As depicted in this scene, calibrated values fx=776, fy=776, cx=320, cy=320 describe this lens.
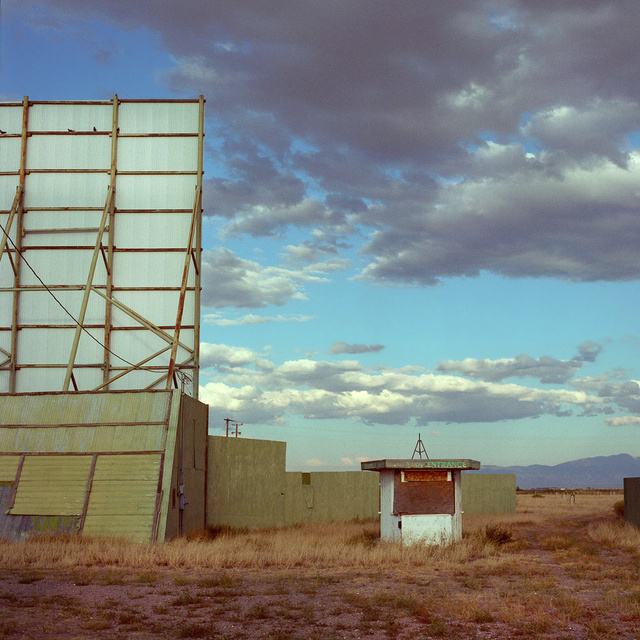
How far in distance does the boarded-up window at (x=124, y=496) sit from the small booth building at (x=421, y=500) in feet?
21.7

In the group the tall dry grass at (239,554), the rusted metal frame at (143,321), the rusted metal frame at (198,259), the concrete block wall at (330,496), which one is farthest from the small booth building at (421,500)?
the concrete block wall at (330,496)

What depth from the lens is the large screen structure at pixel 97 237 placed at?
31297 mm

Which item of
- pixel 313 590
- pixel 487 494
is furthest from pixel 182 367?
pixel 487 494

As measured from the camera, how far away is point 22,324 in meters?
31.6

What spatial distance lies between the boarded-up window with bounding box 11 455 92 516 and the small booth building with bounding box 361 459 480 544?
865cm

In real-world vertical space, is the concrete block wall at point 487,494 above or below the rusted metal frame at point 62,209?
below

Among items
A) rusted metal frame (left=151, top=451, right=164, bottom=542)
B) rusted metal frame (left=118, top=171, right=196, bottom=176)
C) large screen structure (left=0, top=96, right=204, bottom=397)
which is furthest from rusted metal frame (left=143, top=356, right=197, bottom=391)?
rusted metal frame (left=151, top=451, right=164, bottom=542)

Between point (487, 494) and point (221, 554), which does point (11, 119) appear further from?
point (487, 494)

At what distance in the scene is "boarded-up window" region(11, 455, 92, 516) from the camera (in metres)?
22.0

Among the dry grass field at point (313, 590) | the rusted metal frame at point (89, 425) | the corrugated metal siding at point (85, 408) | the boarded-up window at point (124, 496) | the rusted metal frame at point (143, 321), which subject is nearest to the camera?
the dry grass field at point (313, 590)

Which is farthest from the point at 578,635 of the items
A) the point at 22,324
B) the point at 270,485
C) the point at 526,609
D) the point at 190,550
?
the point at 22,324

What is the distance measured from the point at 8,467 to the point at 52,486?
1.76 meters

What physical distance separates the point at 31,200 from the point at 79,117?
162 inches

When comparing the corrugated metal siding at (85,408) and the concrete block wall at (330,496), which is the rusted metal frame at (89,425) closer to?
the corrugated metal siding at (85,408)
